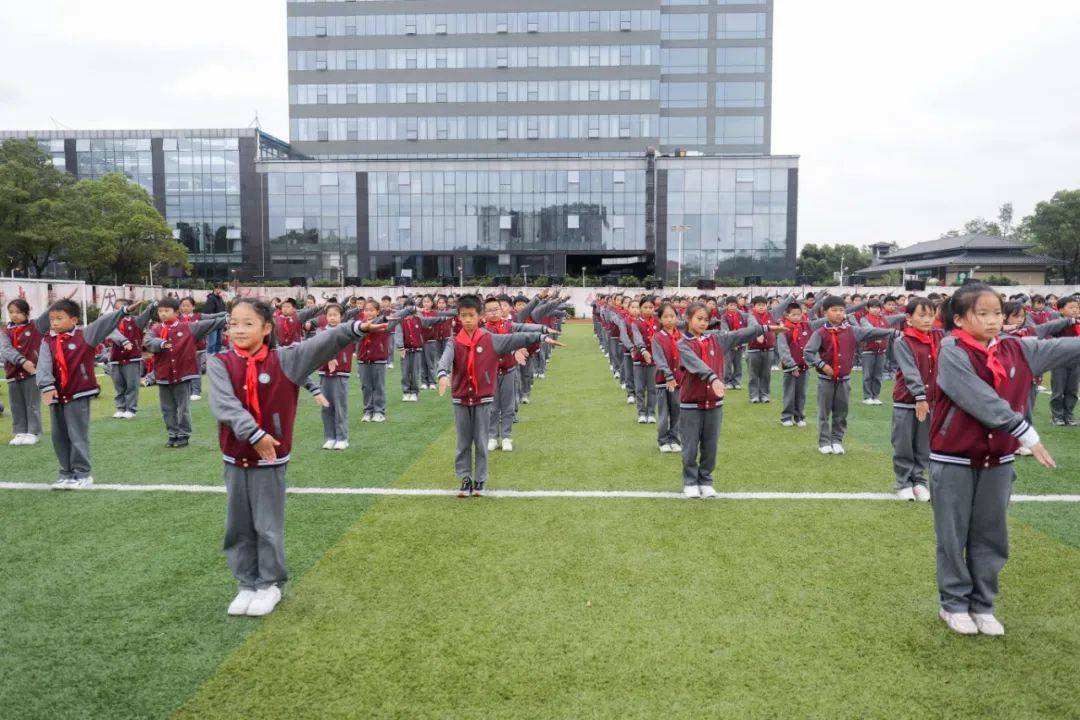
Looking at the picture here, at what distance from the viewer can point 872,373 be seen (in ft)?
47.9

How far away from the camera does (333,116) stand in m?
62.6

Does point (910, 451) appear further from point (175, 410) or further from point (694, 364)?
point (175, 410)

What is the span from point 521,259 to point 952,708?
177ft

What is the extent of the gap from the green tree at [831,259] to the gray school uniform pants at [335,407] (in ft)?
247

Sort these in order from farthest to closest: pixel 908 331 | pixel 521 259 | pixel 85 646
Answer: pixel 521 259 < pixel 908 331 < pixel 85 646

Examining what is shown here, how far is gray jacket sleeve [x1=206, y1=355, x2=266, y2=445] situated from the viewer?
449 centimetres

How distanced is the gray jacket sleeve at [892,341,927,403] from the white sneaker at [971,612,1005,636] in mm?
2862

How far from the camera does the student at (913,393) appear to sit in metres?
7.18

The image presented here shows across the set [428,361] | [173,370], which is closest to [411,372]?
[428,361]

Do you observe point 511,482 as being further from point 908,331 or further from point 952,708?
point 952,708

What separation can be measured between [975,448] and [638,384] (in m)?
8.13

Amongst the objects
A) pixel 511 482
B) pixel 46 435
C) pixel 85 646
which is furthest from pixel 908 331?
pixel 46 435

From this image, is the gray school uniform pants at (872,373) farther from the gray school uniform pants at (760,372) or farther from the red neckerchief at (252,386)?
the red neckerchief at (252,386)

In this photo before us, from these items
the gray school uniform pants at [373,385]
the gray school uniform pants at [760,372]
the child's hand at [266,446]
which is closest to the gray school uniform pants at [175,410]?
the gray school uniform pants at [373,385]
